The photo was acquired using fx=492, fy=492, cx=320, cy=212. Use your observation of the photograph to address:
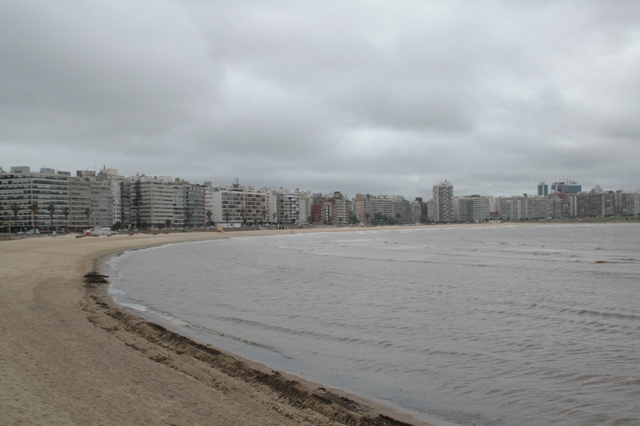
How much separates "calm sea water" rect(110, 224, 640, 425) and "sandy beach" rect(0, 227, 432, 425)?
1.06 m

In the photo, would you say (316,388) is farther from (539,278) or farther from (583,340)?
(539,278)

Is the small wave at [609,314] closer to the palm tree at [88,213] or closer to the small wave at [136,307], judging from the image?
the small wave at [136,307]

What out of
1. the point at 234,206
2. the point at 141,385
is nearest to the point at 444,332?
the point at 141,385

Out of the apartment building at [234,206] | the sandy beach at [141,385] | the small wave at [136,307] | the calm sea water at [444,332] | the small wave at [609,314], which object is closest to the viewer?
the sandy beach at [141,385]

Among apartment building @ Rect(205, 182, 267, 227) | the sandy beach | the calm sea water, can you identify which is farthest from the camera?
apartment building @ Rect(205, 182, 267, 227)

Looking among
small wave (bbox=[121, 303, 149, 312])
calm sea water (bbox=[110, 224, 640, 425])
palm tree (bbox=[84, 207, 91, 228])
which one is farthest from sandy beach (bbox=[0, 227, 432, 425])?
palm tree (bbox=[84, 207, 91, 228])

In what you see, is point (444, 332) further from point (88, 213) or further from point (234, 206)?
point (234, 206)

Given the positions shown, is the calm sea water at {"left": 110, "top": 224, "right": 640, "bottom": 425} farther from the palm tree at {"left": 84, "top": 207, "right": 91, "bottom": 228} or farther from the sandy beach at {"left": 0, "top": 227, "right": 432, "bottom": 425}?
the palm tree at {"left": 84, "top": 207, "right": 91, "bottom": 228}

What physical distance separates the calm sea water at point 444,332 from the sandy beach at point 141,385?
1057 mm

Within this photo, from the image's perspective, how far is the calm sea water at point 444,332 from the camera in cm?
756

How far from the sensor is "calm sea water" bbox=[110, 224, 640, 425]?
7559 mm

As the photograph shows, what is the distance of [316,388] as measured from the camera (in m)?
7.56

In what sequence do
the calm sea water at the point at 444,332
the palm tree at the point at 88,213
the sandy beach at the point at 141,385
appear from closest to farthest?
the sandy beach at the point at 141,385, the calm sea water at the point at 444,332, the palm tree at the point at 88,213

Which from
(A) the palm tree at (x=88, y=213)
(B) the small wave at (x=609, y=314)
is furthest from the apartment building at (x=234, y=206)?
(B) the small wave at (x=609, y=314)
